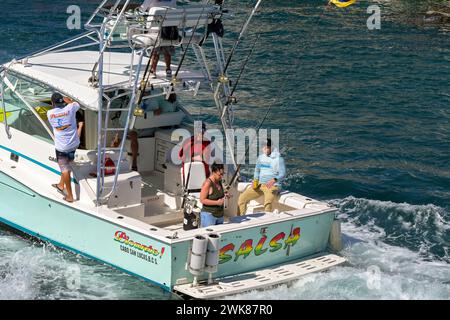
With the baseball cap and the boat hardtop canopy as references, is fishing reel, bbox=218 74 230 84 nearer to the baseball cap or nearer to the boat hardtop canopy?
the boat hardtop canopy

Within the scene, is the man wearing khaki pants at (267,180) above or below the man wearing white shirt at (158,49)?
below

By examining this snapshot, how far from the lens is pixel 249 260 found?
10672 mm

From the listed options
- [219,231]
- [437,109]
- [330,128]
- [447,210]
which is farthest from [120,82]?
[437,109]

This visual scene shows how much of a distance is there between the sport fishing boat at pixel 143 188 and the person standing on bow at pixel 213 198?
0.85ft

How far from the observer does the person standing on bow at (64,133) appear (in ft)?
36.0

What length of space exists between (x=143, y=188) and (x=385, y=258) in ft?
11.8

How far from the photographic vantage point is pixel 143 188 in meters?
12.5

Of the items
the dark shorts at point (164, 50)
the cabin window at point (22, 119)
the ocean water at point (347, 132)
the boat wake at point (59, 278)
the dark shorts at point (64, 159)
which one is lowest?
the boat wake at point (59, 278)

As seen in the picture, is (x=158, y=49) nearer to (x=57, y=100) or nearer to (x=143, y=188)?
(x=57, y=100)

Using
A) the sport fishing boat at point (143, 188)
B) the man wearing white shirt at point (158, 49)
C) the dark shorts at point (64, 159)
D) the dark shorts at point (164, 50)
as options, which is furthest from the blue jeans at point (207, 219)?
the dark shorts at point (164, 50)

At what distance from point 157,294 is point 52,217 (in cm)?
195

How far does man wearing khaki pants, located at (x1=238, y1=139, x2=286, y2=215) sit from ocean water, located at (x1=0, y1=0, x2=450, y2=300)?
53.0 inches

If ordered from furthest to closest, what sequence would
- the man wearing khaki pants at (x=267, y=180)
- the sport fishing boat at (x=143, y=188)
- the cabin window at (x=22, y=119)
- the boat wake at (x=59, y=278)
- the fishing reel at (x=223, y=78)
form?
the cabin window at (x=22, y=119)
the man wearing khaki pants at (x=267, y=180)
the fishing reel at (x=223, y=78)
the boat wake at (x=59, y=278)
the sport fishing boat at (x=143, y=188)

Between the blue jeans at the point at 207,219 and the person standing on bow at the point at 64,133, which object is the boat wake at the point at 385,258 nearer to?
the blue jeans at the point at 207,219
